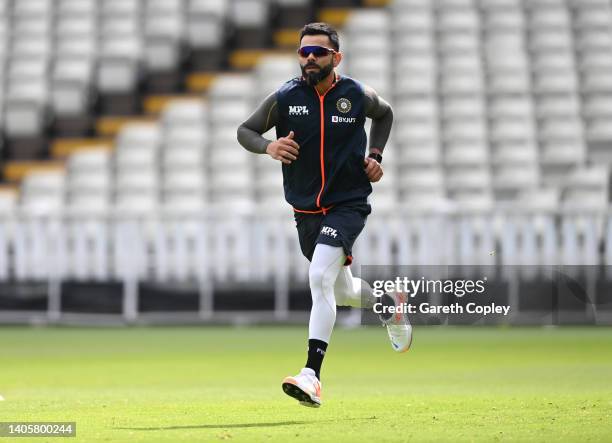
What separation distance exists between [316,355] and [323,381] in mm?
Result: 2708

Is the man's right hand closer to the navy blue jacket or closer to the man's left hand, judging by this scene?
the navy blue jacket

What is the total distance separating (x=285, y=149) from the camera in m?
7.10

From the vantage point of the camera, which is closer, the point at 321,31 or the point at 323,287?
the point at 323,287

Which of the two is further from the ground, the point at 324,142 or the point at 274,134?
the point at 274,134

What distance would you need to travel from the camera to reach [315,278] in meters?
7.03

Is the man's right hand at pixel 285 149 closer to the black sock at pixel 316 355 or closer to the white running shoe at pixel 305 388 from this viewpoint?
the black sock at pixel 316 355

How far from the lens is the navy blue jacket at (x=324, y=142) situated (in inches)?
287

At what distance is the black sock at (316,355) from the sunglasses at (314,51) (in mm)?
1543

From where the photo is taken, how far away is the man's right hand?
23.3 ft

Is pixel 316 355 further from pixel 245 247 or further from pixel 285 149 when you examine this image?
pixel 245 247

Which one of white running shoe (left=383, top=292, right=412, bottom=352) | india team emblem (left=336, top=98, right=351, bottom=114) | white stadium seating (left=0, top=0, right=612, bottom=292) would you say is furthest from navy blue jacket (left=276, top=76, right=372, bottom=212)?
white stadium seating (left=0, top=0, right=612, bottom=292)

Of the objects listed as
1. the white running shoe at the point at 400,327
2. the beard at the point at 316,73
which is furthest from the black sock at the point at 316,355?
the beard at the point at 316,73

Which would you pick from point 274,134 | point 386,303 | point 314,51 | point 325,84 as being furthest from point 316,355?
point 274,134

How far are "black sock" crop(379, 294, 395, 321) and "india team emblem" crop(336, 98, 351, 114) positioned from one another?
4.13 feet
